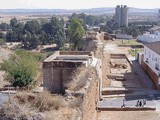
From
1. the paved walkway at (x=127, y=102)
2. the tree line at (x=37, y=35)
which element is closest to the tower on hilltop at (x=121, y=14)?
the tree line at (x=37, y=35)

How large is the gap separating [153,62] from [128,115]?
33.0 ft

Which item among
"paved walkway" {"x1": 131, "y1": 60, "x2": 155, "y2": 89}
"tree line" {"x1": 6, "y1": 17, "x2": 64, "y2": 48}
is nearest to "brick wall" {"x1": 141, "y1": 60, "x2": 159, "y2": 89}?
"paved walkway" {"x1": 131, "y1": 60, "x2": 155, "y2": 89}

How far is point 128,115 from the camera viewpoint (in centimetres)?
1873

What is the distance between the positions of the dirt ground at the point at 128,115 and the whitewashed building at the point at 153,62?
20.0 feet

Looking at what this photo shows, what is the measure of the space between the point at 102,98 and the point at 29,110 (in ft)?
41.8

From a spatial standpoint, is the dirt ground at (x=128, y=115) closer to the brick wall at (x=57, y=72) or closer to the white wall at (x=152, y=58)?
the brick wall at (x=57, y=72)

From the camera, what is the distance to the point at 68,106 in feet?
36.8

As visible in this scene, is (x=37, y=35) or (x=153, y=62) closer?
(x=153, y=62)

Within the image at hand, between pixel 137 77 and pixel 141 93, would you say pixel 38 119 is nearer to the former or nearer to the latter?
pixel 141 93

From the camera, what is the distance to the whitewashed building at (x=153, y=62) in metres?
26.2

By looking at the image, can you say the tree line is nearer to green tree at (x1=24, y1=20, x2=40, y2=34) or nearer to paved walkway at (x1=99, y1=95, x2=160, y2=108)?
green tree at (x1=24, y1=20, x2=40, y2=34)

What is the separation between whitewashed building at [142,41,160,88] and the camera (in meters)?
26.2

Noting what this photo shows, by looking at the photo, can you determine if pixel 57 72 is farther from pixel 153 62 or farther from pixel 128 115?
pixel 153 62

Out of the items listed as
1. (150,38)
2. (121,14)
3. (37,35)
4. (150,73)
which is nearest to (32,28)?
(37,35)
